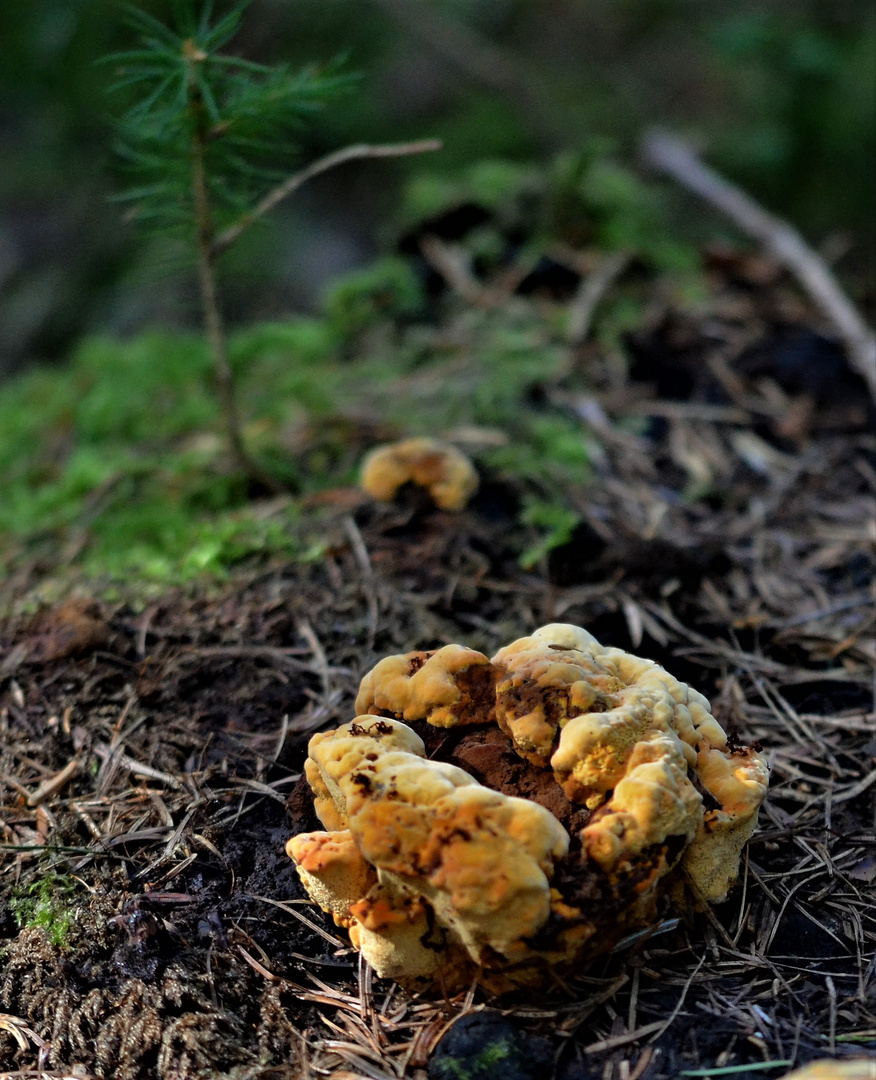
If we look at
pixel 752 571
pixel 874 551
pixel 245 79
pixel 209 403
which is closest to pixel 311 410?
pixel 209 403

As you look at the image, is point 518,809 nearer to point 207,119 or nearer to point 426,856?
point 426,856

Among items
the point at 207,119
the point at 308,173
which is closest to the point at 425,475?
the point at 308,173

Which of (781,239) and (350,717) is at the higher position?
(781,239)

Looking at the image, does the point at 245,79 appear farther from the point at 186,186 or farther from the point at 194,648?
the point at 194,648

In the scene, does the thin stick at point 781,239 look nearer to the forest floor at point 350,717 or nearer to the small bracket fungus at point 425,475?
the forest floor at point 350,717

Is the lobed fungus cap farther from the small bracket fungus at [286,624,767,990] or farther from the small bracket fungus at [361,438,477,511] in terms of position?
the small bracket fungus at [361,438,477,511]

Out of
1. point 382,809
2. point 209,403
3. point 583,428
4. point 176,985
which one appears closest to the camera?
point 382,809

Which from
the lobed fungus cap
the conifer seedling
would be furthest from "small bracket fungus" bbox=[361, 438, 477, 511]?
the lobed fungus cap
